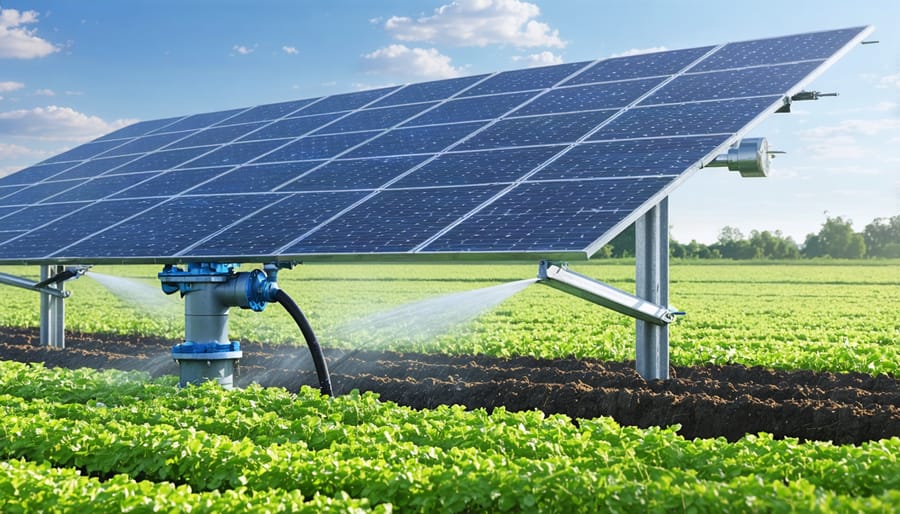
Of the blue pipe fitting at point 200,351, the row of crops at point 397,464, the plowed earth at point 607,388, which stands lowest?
the plowed earth at point 607,388

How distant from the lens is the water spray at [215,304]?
10336mm

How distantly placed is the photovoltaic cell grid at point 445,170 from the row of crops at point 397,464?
154 centimetres

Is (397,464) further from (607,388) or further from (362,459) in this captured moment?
(607,388)

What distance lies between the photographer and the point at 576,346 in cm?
1600

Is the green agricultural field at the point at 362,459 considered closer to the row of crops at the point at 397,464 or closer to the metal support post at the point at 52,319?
the row of crops at the point at 397,464

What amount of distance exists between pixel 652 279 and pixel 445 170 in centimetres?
257

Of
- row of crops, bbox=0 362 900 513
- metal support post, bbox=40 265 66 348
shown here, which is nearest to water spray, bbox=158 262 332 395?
row of crops, bbox=0 362 900 513

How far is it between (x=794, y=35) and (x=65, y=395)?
32.2ft

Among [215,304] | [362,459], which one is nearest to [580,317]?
[215,304]

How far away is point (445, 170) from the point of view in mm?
10664

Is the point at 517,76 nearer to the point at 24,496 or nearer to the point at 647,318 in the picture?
the point at 647,318

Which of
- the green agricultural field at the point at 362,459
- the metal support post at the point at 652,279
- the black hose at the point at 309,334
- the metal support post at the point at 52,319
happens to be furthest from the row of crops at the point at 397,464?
the metal support post at the point at 52,319

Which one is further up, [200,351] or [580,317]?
[200,351]

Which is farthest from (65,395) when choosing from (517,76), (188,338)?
(517,76)
